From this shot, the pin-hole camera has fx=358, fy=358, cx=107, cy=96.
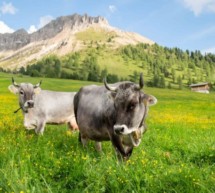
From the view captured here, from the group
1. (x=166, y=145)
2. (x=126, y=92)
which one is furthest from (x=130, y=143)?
(x=166, y=145)

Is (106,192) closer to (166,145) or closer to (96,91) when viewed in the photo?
(96,91)

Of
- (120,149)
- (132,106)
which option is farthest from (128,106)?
(120,149)

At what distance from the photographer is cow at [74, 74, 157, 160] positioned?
27.1 feet

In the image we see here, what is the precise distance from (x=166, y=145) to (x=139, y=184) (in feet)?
18.6

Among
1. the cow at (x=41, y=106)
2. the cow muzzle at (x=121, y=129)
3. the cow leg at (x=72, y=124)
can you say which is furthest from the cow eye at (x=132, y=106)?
the cow leg at (x=72, y=124)

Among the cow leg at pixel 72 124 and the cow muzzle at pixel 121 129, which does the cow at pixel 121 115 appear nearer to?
the cow muzzle at pixel 121 129

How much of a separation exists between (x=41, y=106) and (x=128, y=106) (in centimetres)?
835

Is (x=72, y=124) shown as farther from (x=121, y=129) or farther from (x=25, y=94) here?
(x=121, y=129)

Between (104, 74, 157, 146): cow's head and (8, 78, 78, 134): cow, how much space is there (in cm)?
680

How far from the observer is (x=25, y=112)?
1504cm

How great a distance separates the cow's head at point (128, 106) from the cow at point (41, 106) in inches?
268

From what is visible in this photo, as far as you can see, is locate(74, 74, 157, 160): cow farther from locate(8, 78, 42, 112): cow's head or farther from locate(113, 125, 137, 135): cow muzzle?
locate(8, 78, 42, 112): cow's head

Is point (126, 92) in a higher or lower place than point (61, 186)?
higher

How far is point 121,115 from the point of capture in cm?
823
